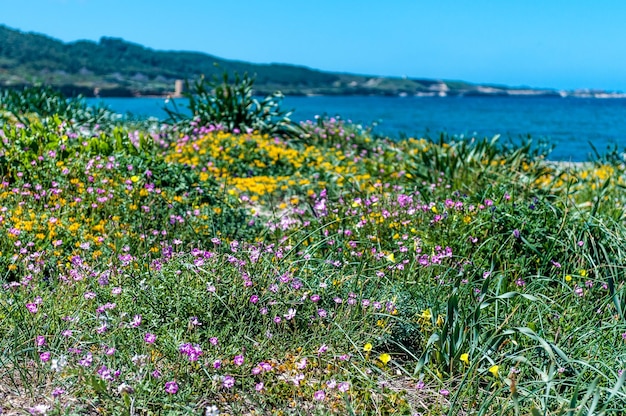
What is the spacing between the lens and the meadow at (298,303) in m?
2.95

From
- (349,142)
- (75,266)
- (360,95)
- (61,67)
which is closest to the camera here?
(75,266)

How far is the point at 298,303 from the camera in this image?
11.0 feet

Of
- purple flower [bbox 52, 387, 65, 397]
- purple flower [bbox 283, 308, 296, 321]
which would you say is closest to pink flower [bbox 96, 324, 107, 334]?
purple flower [bbox 52, 387, 65, 397]

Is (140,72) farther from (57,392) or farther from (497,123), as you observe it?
(57,392)

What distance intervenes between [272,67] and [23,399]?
144654 millimetres

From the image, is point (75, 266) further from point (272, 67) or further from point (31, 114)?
point (272, 67)

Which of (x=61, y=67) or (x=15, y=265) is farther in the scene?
(x=61, y=67)

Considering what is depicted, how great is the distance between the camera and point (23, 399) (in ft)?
9.56

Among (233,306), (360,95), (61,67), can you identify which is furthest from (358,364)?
(360,95)

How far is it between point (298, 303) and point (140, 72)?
108 metres

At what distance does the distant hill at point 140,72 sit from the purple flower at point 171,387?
2237 inches

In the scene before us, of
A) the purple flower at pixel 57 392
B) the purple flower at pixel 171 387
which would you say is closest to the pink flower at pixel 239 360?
the purple flower at pixel 171 387

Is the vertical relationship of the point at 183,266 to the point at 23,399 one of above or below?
above

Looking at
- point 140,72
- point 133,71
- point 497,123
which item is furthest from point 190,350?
point 133,71
